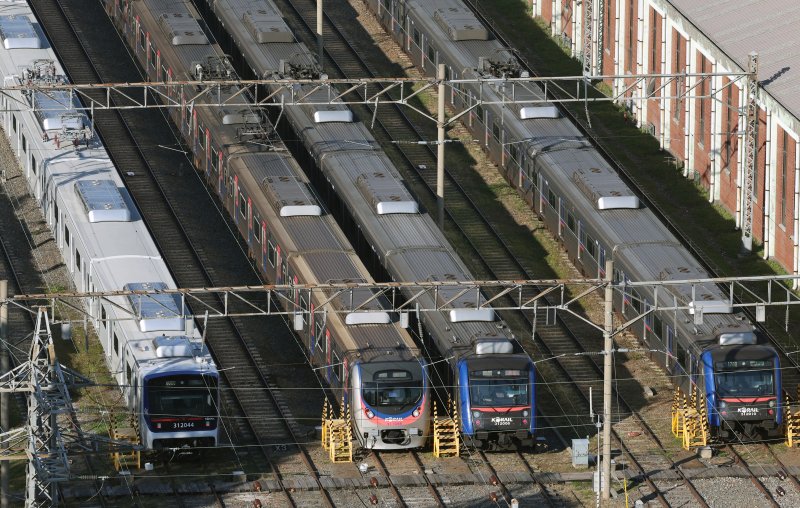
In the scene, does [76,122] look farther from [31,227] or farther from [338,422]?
[338,422]

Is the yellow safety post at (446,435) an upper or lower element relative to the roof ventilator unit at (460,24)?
lower

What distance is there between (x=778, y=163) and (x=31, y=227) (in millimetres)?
27619

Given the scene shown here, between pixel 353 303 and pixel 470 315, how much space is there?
3.67 m

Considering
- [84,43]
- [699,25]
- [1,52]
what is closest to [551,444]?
[699,25]

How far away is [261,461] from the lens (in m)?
69.4

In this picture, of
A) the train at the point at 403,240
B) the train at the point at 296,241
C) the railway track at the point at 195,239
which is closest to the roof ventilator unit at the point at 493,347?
the train at the point at 403,240

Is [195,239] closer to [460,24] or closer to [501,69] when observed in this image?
[501,69]

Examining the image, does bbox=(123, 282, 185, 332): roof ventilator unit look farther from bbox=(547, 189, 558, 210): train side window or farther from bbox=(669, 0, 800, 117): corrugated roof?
bbox=(669, 0, 800, 117): corrugated roof

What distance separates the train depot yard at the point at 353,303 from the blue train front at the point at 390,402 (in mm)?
85

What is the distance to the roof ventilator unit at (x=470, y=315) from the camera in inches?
2776

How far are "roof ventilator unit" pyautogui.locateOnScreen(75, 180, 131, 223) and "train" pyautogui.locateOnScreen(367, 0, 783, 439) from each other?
13.8m

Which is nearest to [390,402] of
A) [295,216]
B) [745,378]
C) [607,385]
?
[607,385]

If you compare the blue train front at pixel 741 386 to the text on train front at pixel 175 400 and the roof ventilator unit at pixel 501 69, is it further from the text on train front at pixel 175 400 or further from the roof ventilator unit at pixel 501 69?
the roof ventilator unit at pixel 501 69

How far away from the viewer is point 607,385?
65750mm
